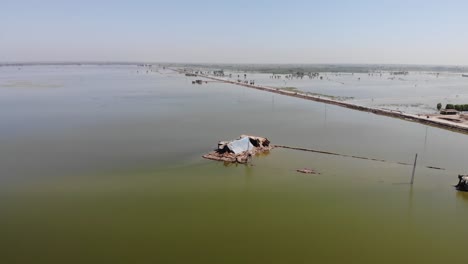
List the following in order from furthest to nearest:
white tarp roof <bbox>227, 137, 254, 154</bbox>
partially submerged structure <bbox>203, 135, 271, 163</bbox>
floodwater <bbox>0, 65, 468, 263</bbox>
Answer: white tarp roof <bbox>227, 137, 254, 154</bbox> → partially submerged structure <bbox>203, 135, 271, 163</bbox> → floodwater <bbox>0, 65, 468, 263</bbox>

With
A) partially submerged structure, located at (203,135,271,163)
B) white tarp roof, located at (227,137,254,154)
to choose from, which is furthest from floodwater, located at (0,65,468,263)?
white tarp roof, located at (227,137,254,154)

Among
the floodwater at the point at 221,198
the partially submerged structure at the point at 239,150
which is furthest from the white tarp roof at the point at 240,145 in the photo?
the floodwater at the point at 221,198

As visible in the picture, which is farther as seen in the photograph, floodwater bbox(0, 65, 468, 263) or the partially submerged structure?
the partially submerged structure

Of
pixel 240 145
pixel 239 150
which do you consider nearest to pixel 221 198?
pixel 239 150

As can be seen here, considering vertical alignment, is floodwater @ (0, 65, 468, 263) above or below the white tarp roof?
below

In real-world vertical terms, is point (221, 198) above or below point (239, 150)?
below

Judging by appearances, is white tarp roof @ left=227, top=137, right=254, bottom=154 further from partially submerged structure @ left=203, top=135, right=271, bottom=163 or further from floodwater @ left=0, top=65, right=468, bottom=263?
floodwater @ left=0, top=65, right=468, bottom=263

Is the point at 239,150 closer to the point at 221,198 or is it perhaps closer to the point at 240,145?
the point at 240,145
